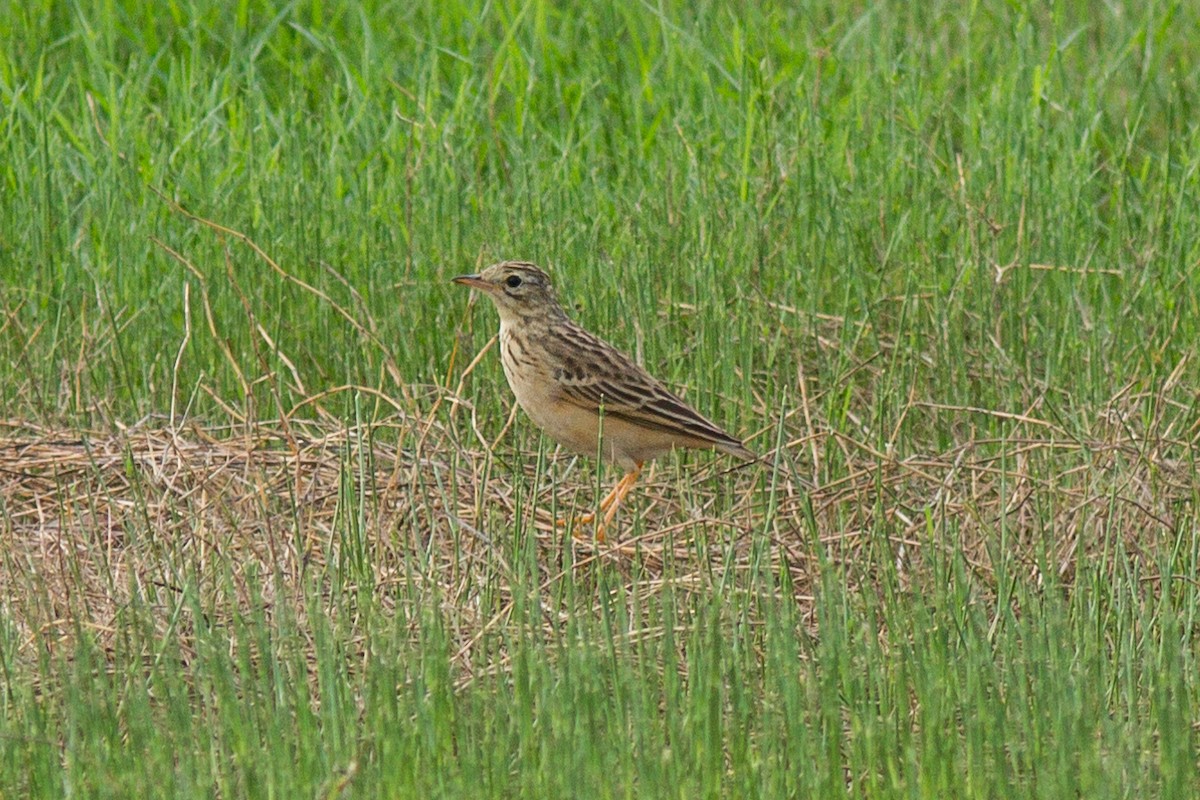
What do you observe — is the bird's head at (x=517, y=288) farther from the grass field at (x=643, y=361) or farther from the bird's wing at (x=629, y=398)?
the grass field at (x=643, y=361)

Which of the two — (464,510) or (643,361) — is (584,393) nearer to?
(464,510)

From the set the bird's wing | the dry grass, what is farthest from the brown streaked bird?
the dry grass

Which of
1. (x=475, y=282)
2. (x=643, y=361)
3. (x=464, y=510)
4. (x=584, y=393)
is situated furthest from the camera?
(x=643, y=361)

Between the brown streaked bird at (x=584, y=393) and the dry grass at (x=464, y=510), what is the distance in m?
0.20

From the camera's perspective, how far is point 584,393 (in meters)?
6.62

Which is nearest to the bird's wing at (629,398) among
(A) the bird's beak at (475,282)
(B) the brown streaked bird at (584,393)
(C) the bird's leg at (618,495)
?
(B) the brown streaked bird at (584,393)

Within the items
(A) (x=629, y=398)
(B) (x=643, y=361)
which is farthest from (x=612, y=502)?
(B) (x=643, y=361)

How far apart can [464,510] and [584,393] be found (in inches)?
21.4

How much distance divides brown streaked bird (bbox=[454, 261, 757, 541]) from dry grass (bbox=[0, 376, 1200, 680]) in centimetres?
20

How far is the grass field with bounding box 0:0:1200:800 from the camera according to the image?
4.70 meters

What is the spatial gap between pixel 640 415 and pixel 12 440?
219 cm

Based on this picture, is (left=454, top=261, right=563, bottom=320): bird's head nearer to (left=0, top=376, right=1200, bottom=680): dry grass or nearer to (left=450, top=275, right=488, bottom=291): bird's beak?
(left=450, top=275, right=488, bottom=291): bird's beak

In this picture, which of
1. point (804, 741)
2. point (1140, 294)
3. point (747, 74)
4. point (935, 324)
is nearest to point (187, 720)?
point (804, 741)

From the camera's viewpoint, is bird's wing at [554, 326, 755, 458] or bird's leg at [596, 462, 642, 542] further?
bird's leg at [596, 462, 642, 542]
